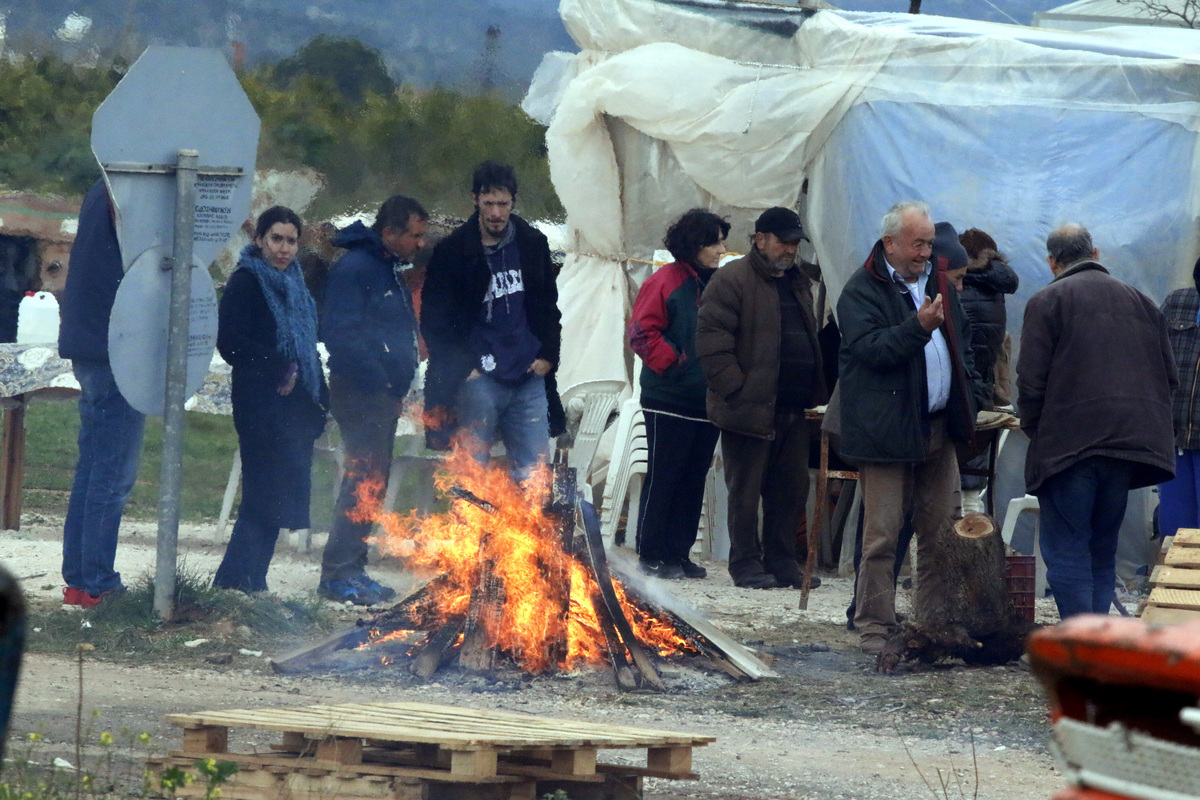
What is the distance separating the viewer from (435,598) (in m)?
7.11

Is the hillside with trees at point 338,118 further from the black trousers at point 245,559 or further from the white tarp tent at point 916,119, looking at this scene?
the black trousers at point 245,559

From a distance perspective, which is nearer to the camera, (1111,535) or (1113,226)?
(1111,535)

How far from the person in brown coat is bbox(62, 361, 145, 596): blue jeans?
14.2 ft

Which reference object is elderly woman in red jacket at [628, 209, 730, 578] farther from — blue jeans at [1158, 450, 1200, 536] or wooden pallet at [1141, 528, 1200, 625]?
wooden pallet at [1141, 528, 1200, 625]

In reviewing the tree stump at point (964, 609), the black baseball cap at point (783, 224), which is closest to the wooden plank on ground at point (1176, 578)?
the tree stump at point (964, 609)

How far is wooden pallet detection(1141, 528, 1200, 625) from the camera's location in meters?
5.71

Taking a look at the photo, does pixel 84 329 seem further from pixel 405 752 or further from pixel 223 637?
pixel 405 752

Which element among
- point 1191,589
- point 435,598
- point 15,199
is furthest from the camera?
point 15,199

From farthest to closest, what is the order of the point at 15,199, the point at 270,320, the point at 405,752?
the point at 15,199
the point at 270,320
the point at 405,752

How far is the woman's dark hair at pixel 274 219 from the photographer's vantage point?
8.17 meters

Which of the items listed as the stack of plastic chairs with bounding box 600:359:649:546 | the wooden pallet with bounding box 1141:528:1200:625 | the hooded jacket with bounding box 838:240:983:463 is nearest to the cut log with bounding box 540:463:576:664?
the hooded jacket with bounding box 838:240:983:463

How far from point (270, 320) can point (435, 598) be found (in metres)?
1.95

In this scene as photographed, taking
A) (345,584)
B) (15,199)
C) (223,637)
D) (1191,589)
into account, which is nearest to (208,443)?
(15,199)

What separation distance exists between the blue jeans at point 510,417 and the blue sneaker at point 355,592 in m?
1.00
